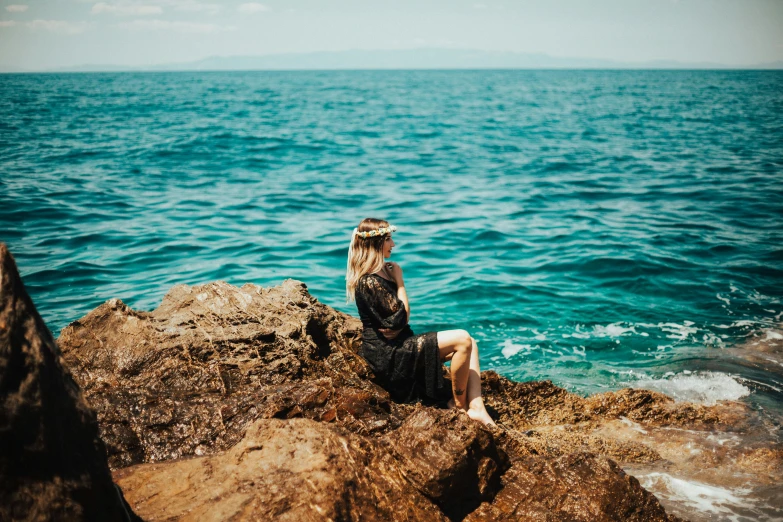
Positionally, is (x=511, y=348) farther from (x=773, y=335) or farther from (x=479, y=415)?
(x=773, y=335)

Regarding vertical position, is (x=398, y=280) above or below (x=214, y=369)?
above

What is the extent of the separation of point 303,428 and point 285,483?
1.53ft

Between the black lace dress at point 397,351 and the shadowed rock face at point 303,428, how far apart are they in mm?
263

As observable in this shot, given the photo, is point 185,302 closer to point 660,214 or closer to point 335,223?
point 335,223

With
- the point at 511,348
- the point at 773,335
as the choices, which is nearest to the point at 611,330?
the point at 511,348

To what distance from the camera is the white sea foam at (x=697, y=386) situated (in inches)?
279

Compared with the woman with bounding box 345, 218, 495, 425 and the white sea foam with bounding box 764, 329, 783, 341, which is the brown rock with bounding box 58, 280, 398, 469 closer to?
the woman with bounding box 345, 218, 495, 425

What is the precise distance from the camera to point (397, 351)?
5.23m

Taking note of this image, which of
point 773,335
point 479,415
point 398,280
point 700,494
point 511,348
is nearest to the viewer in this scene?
point 700,494

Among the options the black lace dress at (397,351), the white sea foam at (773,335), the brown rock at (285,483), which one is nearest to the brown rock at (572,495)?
the brown rock at (285,483)

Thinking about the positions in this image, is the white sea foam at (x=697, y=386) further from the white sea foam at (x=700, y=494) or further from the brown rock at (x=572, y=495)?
the brown rock at (x=572, y=495)

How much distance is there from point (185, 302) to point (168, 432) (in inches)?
80.9

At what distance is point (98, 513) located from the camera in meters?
2.72

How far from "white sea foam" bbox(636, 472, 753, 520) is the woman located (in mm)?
1481
